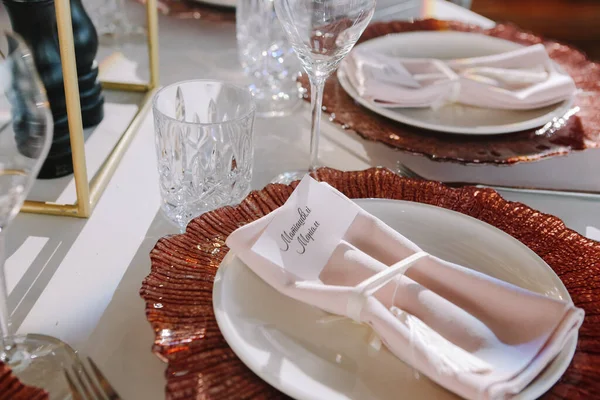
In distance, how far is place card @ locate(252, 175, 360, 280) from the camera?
48 centimetres

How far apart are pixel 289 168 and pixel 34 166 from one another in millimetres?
373

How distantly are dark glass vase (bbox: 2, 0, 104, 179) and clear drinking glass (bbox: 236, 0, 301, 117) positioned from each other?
25 cm

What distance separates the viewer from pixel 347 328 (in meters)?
0.47

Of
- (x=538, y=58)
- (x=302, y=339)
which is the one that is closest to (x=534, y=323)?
(x=302, y=339)

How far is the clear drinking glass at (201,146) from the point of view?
1.97 feet

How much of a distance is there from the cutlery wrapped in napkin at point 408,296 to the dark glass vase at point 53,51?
0.30 m

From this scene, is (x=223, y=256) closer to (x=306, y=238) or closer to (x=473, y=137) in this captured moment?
(x=306, y=238)

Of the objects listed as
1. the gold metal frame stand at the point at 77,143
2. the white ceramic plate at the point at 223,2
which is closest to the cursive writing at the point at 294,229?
the gold metal frame stand at the point at 77,143

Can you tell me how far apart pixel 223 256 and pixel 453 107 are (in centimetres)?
43

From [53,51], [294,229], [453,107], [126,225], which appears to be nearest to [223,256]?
[294,229]

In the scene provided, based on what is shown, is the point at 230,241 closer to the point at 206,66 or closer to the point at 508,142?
the point at 508,142

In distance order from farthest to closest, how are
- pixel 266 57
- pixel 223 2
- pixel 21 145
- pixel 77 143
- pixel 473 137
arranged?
pixel 223 2 → pixel 266 57 → pixel 473 137 → pixel 77 143 → pixel 21 145

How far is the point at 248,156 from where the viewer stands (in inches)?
25.3

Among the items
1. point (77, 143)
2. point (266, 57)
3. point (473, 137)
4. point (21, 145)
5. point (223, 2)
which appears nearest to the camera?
point (21, 145)
